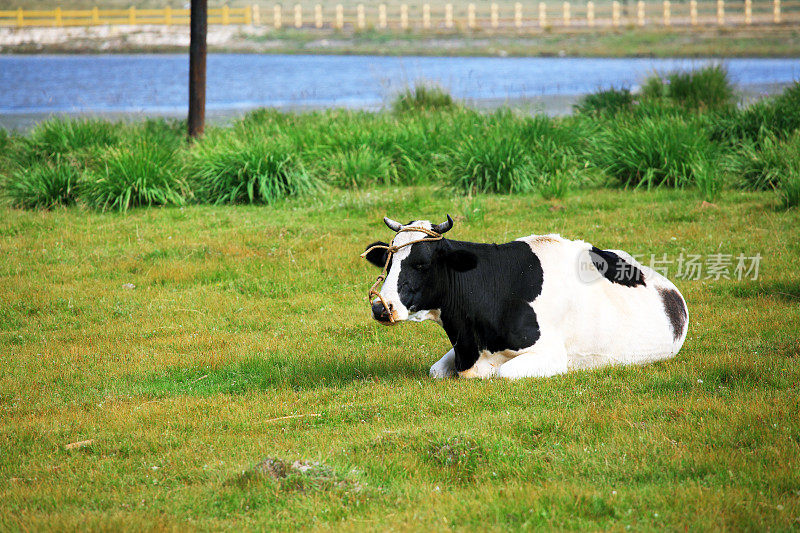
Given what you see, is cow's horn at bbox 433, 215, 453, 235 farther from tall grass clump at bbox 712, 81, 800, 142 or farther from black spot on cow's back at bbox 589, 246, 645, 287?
tall grass clump at bbox 712, 81, 800, 142

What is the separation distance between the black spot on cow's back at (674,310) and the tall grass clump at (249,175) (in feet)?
29.5

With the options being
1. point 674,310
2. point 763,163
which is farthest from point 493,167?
point 674,310

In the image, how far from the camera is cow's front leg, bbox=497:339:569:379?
6.68m

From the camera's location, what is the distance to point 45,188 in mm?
14922

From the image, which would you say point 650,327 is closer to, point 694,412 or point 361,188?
point 694,412

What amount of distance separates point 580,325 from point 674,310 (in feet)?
3.08

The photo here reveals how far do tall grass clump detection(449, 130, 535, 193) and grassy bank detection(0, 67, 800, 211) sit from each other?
0.09 feet

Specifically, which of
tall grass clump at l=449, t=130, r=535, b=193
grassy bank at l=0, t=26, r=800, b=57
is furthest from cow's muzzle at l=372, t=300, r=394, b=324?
grassy bank at l=0, t=26, r=800, b=57

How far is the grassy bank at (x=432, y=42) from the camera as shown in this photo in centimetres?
5875

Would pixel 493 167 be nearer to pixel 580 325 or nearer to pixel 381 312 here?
pixel 580 325

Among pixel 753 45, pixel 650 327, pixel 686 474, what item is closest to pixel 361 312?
pixel 650 327

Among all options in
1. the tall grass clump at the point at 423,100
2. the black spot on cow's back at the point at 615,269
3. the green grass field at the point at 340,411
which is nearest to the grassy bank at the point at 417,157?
the tall grass clump at the point at 423,100

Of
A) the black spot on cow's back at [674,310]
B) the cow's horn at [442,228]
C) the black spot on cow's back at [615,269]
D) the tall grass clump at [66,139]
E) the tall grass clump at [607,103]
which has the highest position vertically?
the tall grass clump at [607,103]

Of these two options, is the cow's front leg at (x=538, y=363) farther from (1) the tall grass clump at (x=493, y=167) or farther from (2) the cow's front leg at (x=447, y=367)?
(1) the tall grass clump at (x=493, y=167)
